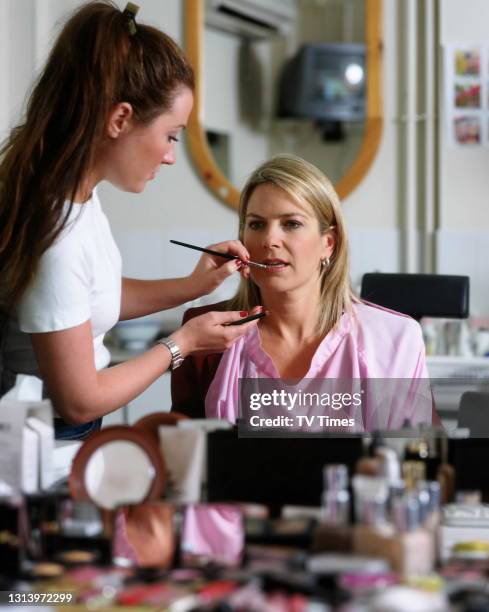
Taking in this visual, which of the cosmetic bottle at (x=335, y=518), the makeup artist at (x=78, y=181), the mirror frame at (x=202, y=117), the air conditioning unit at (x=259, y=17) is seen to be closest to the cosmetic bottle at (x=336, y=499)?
the cosmetic bottle at (x=335, y=518)

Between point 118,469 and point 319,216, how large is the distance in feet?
3.25

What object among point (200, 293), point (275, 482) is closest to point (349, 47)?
point (200, 293)

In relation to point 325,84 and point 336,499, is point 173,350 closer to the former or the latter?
point 336,499

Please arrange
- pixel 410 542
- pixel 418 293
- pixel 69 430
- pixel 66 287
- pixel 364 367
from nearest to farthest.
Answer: pixel 410 542, pixel 66 287, pixel 69 430, pixel 364 367, pixel 418 293

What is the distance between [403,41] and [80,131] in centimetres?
248

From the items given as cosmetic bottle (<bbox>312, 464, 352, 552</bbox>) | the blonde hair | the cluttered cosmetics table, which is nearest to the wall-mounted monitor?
the blonde hair

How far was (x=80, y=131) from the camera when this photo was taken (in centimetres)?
155

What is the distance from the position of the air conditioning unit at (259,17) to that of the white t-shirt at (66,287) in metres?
2.33

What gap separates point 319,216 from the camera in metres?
2.04

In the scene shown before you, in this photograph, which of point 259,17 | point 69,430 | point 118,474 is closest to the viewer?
point 118,474

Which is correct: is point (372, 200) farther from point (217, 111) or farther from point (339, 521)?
point (339, 521)

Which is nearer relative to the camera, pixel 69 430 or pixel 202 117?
pixel 69 430

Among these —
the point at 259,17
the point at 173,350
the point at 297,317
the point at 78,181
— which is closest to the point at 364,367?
the point at 297,317

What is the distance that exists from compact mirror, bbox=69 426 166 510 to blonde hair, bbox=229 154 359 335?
0.89 m
